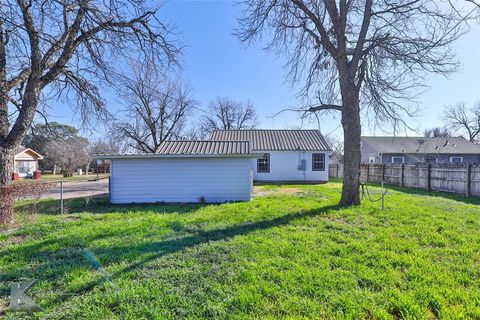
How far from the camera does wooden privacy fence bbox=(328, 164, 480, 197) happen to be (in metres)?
11.3

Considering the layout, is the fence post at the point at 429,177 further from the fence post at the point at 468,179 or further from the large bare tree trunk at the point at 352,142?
the large bare tree trunk at the point at 352,142

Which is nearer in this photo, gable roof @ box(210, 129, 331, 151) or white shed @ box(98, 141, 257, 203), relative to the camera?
white shed @ box(98, 141, 257, 203)

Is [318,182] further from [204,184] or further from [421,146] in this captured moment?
[421,146]

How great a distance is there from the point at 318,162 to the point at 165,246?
604 inches

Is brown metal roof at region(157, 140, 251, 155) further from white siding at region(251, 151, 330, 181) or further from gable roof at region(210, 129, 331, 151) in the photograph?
gable roof at region(210, 129, 331, 151)

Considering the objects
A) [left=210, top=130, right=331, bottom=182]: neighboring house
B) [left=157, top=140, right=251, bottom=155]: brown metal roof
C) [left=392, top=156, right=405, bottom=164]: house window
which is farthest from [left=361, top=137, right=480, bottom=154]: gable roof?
[left=157, top=140, right=251, bottom=155]: brown metal roof

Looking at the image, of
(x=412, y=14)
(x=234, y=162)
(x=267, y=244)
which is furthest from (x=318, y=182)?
(x=267, y=244)

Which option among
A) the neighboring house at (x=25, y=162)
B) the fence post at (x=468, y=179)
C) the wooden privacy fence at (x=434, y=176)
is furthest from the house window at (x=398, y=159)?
the neighboring house at (x=25, y=162)

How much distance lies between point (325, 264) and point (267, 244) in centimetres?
119

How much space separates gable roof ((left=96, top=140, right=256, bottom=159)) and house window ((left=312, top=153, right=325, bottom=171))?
8.25m

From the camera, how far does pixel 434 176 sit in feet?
44.1

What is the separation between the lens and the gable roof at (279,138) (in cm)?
1852

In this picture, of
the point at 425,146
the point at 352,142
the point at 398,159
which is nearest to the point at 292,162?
the point at 352,142

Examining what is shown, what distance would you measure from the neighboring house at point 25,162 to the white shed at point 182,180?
2879 centimetres
